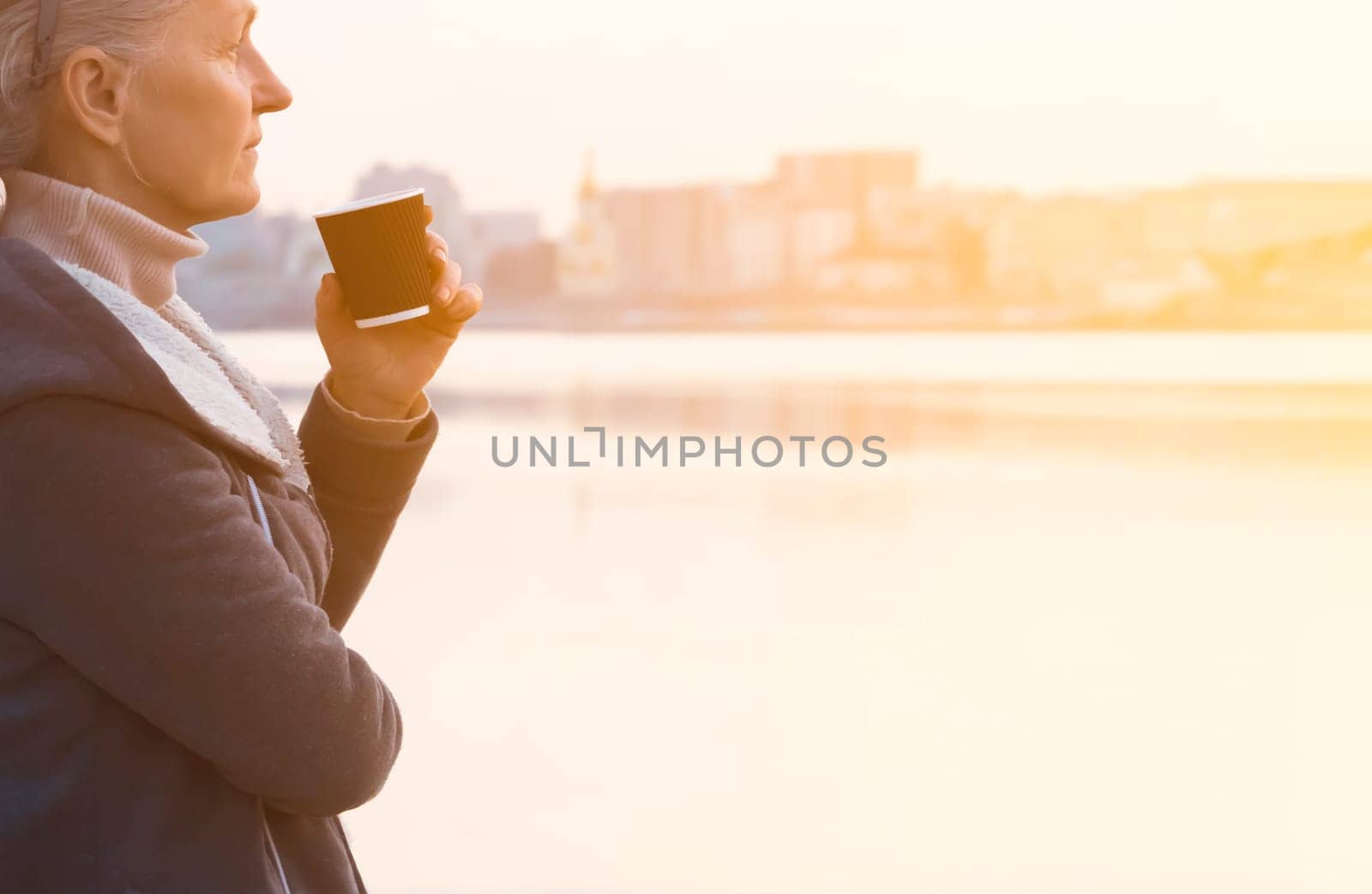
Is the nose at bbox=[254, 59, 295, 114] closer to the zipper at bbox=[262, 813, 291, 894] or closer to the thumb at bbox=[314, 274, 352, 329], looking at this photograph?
the thumb at bbox=[314, 274, 352, 329]

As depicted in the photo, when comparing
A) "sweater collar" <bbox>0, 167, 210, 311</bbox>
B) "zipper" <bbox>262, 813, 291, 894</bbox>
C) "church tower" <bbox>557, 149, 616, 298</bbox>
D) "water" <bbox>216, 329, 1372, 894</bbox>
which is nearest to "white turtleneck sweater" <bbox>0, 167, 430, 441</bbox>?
"sweater collar" <bbox>0, 167, 210, 311</bbox>

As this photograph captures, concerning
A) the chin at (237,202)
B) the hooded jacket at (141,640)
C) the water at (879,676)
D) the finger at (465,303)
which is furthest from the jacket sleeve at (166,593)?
the water at (879,676)

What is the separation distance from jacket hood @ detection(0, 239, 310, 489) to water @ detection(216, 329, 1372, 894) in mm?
1385

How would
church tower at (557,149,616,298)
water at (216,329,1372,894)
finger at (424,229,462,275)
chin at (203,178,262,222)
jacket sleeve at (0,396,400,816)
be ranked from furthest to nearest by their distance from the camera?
church tower at (557,149,616,298), water at (216,329,1372,894), finger at (424,229,462,275), chin at (203,178,262,222), jacket sleeve at (0,396,400,816)

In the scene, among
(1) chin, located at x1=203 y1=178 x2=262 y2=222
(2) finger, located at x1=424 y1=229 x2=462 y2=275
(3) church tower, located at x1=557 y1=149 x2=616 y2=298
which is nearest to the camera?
(1) chin, located at x1=203 y1=178 x2=262 y2=222

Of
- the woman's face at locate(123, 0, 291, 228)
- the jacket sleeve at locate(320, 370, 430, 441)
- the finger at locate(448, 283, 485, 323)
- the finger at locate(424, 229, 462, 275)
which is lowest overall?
the jacket sleeve at locate(320, 370, 430, 441)

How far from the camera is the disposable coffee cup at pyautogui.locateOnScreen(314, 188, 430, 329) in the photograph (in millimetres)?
672

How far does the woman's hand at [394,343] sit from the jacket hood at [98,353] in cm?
15

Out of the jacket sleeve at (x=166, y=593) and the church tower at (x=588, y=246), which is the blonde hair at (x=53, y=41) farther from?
the church tower at (x=588, y=246)

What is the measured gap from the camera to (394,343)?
0.73 meters

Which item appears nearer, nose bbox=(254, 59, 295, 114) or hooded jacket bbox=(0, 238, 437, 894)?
hooded jacket bbox=(0, 238, 437, 894)

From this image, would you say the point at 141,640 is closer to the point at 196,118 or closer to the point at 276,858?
the point at 276,858

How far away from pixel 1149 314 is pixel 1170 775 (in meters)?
17.4

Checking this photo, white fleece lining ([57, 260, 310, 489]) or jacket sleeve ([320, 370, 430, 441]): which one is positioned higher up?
white fleece lining ([57, 260, 310, 489])
